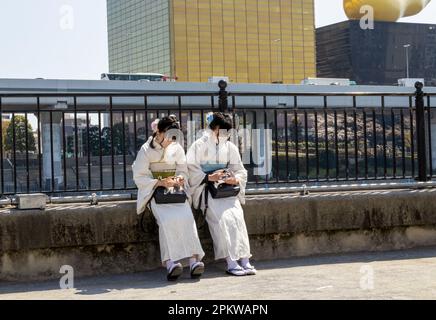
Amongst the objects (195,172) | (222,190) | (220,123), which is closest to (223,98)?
(220,123)

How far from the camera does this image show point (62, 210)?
20.8 ft

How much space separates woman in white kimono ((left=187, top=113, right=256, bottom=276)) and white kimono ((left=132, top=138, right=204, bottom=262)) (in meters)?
0.18

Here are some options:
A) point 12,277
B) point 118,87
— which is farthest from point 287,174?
point 118,87

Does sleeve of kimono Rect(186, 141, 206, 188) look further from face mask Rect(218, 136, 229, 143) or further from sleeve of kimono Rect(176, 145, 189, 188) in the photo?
face mask Rect(218, 136, 229, 143)

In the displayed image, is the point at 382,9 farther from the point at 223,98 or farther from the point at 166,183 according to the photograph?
the point at 166,183

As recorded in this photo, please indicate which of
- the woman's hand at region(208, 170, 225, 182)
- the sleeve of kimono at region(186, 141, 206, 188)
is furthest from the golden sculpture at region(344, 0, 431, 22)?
the woman's hand at region(208, 170, 225, 182)

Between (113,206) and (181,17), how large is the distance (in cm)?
11344

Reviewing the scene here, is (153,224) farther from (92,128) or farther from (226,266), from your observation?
(92,128)

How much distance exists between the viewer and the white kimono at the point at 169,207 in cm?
610

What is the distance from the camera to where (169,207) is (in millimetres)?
6234

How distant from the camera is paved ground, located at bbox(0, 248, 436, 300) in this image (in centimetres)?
518

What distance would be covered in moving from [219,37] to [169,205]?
388 feet

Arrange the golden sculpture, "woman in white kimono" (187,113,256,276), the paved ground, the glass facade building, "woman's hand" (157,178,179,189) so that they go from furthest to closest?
the golden sculpture → the glass facade building → "woman in white kimono" (187,113,256,276) → "woman's hand" (157,178,179,189) → the paved ground

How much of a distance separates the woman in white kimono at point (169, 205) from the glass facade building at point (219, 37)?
368ft
